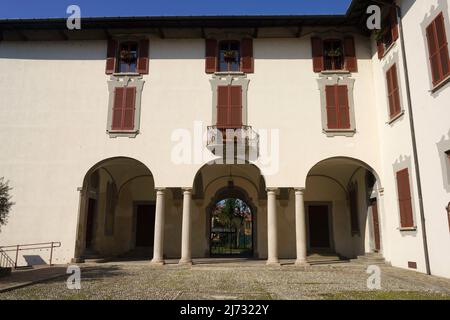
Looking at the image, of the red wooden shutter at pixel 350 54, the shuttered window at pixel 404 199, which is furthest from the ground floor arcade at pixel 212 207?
the red wooden shutter at pixel 350 54

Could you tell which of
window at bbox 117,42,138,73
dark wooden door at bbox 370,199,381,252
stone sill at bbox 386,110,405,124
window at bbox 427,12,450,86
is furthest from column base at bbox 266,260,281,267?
window at bbox 117,42,138,73

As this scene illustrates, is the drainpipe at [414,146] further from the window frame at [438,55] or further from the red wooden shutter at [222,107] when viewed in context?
the red wooden shutter at [222,107]

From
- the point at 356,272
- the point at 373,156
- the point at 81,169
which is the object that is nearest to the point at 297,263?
the point at 356,272

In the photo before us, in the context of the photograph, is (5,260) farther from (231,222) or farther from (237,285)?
(231,222)

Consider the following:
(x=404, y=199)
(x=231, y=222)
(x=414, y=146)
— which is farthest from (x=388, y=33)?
(x=231, y=222)

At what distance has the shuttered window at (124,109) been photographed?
600 inches

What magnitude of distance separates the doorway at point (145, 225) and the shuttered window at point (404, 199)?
37.4ft

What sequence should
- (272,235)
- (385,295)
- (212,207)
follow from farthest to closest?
(212,207) → (272,235) → (385,295)

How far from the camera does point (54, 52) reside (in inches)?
639

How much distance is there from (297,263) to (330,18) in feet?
31.5

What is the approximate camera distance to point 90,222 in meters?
16.9

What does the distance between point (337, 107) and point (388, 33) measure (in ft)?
10.4

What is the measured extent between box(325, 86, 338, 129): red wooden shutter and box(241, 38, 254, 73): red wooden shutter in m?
3.23

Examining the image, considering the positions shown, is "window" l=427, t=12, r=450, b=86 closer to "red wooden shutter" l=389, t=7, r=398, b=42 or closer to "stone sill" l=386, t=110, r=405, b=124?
"stone sill" l=386, t=110, r=405, b=124
